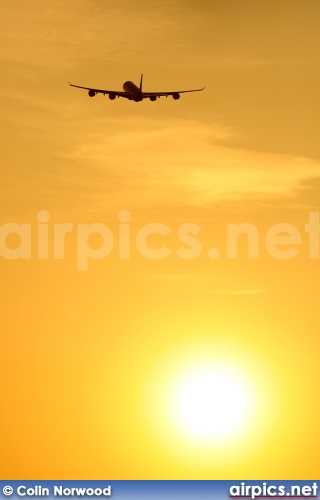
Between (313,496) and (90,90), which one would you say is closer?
(313,496)

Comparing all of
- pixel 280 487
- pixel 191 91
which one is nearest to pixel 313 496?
pixel 280 487

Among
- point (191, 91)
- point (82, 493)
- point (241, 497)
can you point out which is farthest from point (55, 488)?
point (191, 91)

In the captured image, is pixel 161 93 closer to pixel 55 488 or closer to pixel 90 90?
pixel 90 90

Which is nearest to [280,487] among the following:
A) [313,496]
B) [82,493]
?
[313,496]

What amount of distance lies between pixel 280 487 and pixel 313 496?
10.0ft

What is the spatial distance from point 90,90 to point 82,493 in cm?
6720

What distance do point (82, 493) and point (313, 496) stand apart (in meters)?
20.5

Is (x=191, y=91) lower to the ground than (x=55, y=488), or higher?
higher

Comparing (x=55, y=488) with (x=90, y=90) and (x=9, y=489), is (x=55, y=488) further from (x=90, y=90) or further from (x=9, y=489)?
(x=90, y=90)

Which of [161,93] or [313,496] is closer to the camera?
[313,496]

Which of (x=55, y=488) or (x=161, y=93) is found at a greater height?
(x=161, y=93)

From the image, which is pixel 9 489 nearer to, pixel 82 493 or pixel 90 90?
pixel 82 493

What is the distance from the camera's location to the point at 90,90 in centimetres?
16500

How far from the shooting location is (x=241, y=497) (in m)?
110
